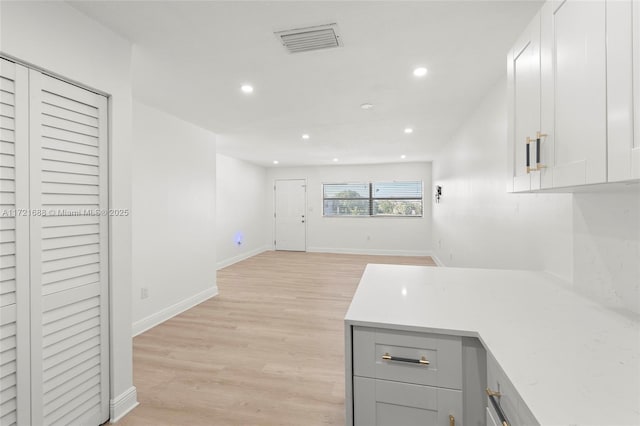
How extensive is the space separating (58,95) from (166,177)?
6.32 feet

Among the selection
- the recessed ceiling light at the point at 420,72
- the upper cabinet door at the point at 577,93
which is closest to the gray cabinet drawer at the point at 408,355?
the upper cabinet door at the point at 577,93

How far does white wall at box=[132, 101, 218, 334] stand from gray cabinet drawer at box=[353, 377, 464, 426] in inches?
107

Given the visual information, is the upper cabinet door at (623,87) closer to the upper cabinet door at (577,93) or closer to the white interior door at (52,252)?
the upper cabinet door at (577,93)

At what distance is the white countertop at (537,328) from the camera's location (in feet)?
2.23

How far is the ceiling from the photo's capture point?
161 cm

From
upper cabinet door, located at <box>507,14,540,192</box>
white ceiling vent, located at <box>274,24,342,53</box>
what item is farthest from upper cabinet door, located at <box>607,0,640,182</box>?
white ceiling vent, located at <box>274,24,342,53</box>

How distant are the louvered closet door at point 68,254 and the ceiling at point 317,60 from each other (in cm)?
59

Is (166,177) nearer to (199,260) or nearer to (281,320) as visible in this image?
(199,260)

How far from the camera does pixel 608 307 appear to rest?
125 centimetres

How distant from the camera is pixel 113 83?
1785 millimetres

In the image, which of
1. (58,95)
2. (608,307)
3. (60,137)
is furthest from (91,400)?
(608,307)

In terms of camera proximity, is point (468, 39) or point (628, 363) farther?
point (468, 39)

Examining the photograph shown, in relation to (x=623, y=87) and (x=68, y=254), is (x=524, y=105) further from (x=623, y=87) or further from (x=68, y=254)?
(x=68, y=254)

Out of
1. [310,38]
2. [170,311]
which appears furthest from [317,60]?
[170,311]
